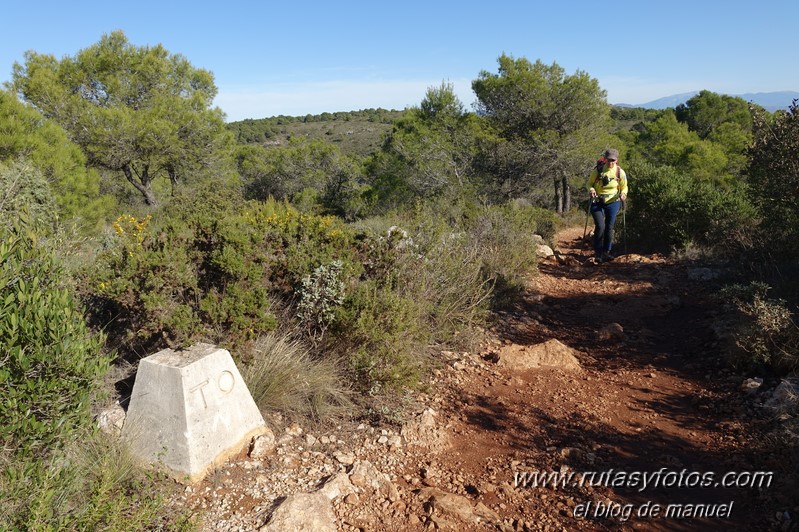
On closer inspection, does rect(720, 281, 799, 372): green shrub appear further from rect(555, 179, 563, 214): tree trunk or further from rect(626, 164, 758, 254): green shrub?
rect(555, 179, 563, 214): tree trunk

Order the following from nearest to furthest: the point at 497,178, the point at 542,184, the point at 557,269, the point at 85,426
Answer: the point at 85,426 < the point at 557,269 < the point at 497,178 < the point at 542,184

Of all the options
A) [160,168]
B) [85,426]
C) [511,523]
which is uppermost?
[160,168]

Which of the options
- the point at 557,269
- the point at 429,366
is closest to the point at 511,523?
the point at 429,366

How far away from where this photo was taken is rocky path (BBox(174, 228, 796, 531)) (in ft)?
9.52

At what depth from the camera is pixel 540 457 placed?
354 centimetres

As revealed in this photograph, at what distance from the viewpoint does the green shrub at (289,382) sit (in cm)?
385

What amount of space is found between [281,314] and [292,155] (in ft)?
69.2

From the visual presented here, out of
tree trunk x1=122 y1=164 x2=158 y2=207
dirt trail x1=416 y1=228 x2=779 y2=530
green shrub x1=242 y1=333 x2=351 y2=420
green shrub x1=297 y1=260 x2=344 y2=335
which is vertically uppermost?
tree trunk x1=122 y1=164 x2=158 y2=207

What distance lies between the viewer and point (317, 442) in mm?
3625

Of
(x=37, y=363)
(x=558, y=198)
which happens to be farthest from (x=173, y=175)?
(x=37, y=363)

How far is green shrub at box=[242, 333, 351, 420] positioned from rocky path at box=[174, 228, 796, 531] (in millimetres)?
182

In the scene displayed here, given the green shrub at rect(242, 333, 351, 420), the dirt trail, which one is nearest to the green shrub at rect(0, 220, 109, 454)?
the green shrub at rect(242, 333, 351, 420)

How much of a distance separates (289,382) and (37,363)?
1.74 metres

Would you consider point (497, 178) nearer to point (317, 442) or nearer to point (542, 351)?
point (542, 351)
